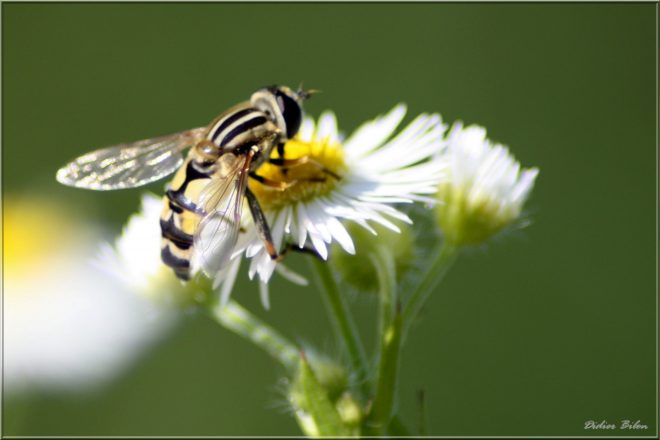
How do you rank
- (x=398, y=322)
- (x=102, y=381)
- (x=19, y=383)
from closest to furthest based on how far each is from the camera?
(x=398, y=322) → (x=19, y=383) → (x=102, y=381)

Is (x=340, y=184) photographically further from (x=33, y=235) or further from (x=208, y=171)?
(x=33, y=235)

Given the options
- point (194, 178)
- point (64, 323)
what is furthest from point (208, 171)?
point (64, 323)

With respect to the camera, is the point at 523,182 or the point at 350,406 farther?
the point at 523,182

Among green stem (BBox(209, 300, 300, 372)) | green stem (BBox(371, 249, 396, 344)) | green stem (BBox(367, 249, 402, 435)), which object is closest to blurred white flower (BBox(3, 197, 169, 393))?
green stem (BBox(209, 300, 300, 372))

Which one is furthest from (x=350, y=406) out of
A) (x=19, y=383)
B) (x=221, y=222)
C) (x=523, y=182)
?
(x=19, y=383)

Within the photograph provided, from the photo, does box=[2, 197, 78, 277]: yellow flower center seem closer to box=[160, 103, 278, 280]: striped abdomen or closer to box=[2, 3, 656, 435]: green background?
box=[2, 3, 656, 435]: green background

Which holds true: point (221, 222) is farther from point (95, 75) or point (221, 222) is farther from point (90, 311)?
point (95, 75)

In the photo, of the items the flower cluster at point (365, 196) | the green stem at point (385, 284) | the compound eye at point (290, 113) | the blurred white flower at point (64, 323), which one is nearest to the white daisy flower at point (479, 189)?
the flower cluster at point (365, 196)
